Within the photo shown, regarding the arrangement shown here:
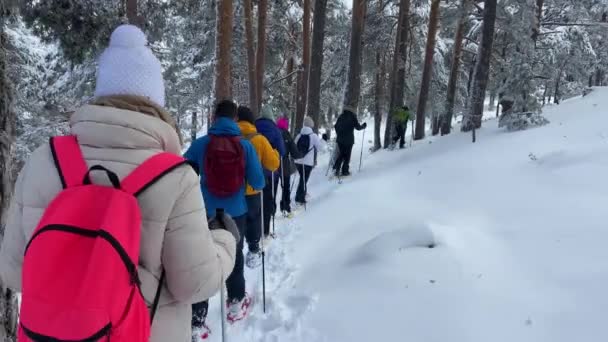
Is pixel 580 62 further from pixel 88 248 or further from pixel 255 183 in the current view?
pixel 88 248

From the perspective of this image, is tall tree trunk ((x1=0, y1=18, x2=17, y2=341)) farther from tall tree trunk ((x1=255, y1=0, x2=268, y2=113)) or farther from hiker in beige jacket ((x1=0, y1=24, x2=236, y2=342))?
tall tree trunk ((x1=255, y1=0, x2=268, y2=113))

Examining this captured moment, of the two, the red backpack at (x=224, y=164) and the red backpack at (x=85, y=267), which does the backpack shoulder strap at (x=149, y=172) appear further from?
the red backpack at (x=224, y=164)

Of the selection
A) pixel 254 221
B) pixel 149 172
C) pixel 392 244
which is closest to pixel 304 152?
pixel 254 221

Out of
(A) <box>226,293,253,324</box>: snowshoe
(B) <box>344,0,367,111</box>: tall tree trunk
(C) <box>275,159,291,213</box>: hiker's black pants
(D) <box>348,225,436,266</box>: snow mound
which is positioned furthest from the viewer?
(B) <box>344,0,367,111</box>: tall tree trunk

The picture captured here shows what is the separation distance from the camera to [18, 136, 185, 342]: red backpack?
1.41 m

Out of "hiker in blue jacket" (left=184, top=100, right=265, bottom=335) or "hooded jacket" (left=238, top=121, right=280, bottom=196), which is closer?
"hiker in blue jacket" (left=184, top=100, right=265, bottom=335)

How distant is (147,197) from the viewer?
5.43ft

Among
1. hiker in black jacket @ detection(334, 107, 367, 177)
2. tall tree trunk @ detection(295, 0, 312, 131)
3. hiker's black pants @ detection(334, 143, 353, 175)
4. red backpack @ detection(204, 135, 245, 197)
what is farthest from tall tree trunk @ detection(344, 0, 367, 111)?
red backpack @ detection(204, 135, 245, 197)

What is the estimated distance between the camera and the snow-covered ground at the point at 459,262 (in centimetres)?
355

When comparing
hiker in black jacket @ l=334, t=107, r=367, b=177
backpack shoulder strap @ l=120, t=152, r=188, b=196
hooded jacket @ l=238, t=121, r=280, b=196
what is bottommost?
hiker in black jacket @ l=334, t=107, r=367, b=177

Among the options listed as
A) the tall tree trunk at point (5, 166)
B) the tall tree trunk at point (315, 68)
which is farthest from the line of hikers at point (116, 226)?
the tall tree trunk at point (315, 68)

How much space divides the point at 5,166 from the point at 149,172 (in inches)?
84.2

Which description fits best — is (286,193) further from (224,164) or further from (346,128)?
(224,164)

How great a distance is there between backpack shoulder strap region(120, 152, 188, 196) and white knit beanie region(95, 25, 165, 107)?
0.35 m
